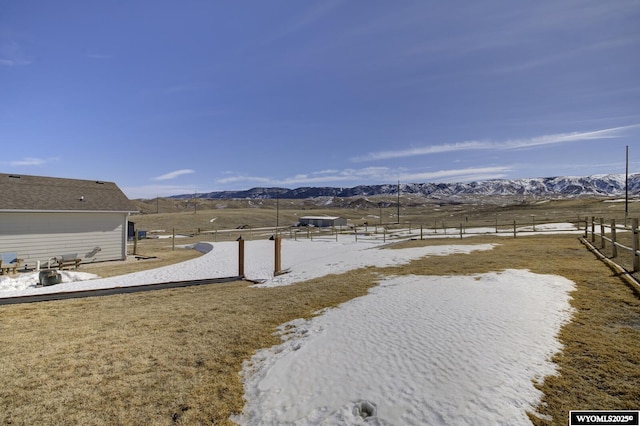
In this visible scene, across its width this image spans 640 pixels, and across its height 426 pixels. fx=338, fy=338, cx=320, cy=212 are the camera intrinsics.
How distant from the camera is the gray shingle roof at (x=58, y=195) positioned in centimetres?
2102

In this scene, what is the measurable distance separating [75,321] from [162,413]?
648cm

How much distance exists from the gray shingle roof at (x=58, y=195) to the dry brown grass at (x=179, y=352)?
1320 centimetres

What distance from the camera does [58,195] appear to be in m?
23.3

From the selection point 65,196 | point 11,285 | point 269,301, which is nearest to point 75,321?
point 269,301

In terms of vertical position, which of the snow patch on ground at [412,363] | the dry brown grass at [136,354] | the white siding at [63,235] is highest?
the white siding at [63,235]

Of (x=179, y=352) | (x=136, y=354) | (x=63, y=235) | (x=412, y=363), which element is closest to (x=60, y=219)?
(x=63, y=235)

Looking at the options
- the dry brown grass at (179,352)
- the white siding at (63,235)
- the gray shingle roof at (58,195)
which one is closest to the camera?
the dry brown grass at (179,352)

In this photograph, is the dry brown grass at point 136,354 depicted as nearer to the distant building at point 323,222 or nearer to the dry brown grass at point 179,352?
the dry brown grass at point 179,352

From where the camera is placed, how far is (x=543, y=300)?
916 centimetres

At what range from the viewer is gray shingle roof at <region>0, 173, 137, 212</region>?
68.9 ft

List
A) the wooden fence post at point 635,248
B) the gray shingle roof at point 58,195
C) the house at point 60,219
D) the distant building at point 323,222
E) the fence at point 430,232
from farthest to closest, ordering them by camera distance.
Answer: the distant building at point 323,222, the fence at point 430,232, the gray shingle roof at point 58,195, the house at point 60,219, the wooden fence post at point 635,248

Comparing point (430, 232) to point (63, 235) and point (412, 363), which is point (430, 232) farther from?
point (412, 363)

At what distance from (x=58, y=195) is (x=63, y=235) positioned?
127 inches

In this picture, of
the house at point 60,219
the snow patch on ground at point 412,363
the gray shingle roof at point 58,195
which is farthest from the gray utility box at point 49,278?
the snow patch on ground at point 412,363
